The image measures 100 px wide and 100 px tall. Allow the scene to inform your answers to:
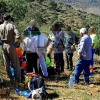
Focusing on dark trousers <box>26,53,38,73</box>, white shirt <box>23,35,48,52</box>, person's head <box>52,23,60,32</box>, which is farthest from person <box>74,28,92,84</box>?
person's head <box>52,23,60,32</box>

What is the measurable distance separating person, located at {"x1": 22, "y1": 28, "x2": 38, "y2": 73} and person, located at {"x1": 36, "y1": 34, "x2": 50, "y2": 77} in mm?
132

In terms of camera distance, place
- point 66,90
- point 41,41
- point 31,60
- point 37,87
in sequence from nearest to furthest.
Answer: point 37,87 < point 66,90 < point 41,41 < point 31,60

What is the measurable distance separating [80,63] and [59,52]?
1.58 m

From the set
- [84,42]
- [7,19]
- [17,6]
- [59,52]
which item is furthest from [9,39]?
[17,6]

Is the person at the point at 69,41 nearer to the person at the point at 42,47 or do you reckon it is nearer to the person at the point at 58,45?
the person at the point at 58,45

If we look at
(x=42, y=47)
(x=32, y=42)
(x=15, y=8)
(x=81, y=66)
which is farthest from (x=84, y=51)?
(x=15, y=8)

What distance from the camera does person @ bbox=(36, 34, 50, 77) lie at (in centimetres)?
800

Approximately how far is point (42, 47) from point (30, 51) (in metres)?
0.37

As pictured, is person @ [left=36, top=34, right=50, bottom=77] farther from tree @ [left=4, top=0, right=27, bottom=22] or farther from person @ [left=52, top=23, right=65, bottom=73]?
tree @ [left=4, top=0, right=27, bottom=22]

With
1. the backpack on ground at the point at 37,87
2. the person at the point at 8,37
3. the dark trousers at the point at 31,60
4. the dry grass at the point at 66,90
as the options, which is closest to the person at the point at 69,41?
the dry grass at the point at 66,90

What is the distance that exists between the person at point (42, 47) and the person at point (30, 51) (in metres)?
0.13

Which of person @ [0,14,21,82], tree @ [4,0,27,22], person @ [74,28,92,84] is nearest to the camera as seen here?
person @ [0,14,21,82]

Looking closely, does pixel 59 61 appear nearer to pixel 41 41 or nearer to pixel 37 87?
pixel 41 41

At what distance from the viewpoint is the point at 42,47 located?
26.6 feet
